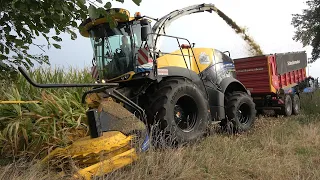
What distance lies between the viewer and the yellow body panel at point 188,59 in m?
5.59

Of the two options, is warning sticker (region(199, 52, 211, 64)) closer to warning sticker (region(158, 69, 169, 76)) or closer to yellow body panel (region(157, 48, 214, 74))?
yellow body panel (region(157, 48, 214, 74))

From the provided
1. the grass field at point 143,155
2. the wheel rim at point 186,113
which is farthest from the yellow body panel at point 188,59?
the grass field at point 143,155

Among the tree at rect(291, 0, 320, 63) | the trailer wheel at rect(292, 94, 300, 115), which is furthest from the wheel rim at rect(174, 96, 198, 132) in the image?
the tree at rect(291, 0, 320, 63)

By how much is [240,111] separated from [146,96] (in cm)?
273

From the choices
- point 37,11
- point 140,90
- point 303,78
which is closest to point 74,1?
point 37,11

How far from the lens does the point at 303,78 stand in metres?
12.9

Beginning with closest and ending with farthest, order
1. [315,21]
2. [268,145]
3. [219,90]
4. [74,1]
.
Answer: [74,1], [268,145], [219,90], [315,21]

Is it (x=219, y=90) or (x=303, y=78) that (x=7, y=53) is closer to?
(x=219, y=90)

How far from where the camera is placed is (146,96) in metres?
5.15

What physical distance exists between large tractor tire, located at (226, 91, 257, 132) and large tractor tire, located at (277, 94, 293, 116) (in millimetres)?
3322

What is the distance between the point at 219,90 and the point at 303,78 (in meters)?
7.81

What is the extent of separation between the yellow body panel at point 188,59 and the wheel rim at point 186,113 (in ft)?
2.23

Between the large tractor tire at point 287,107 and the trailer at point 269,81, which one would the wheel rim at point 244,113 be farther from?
the large tractor tire at point 287,107

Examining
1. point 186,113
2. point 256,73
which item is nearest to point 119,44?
point 186,113
